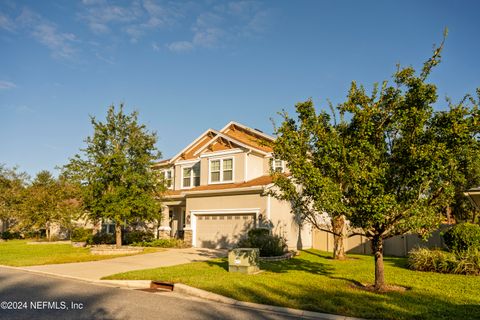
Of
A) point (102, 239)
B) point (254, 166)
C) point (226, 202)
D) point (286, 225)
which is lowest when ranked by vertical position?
point (102, 239)

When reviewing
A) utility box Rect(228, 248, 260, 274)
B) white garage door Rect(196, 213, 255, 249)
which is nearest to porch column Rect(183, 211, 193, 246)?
white garage door Rect(196, 213, 255, 249)

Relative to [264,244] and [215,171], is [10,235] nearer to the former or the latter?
[215,171]

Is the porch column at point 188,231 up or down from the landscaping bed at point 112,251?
up

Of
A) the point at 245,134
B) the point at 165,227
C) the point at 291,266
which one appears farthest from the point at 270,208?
the point at 165,227

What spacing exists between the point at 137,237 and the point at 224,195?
26.3ft

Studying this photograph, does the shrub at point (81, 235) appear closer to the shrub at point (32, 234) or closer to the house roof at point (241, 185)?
the house roof at point (241, 185)

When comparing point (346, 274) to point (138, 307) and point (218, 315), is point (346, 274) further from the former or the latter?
point (138, 307)

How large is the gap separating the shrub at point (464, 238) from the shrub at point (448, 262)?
0.50 metres

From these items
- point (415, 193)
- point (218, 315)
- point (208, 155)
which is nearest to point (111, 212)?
point (208, 155)

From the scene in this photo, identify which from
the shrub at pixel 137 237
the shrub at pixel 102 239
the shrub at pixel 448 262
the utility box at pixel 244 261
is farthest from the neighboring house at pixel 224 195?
the shrub at pixel 448 262

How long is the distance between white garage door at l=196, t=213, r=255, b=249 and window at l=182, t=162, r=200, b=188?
4123 millimetres

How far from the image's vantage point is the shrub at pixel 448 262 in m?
12.4

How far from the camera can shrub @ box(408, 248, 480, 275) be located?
12.4 meters

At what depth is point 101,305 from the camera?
27.2 feet
